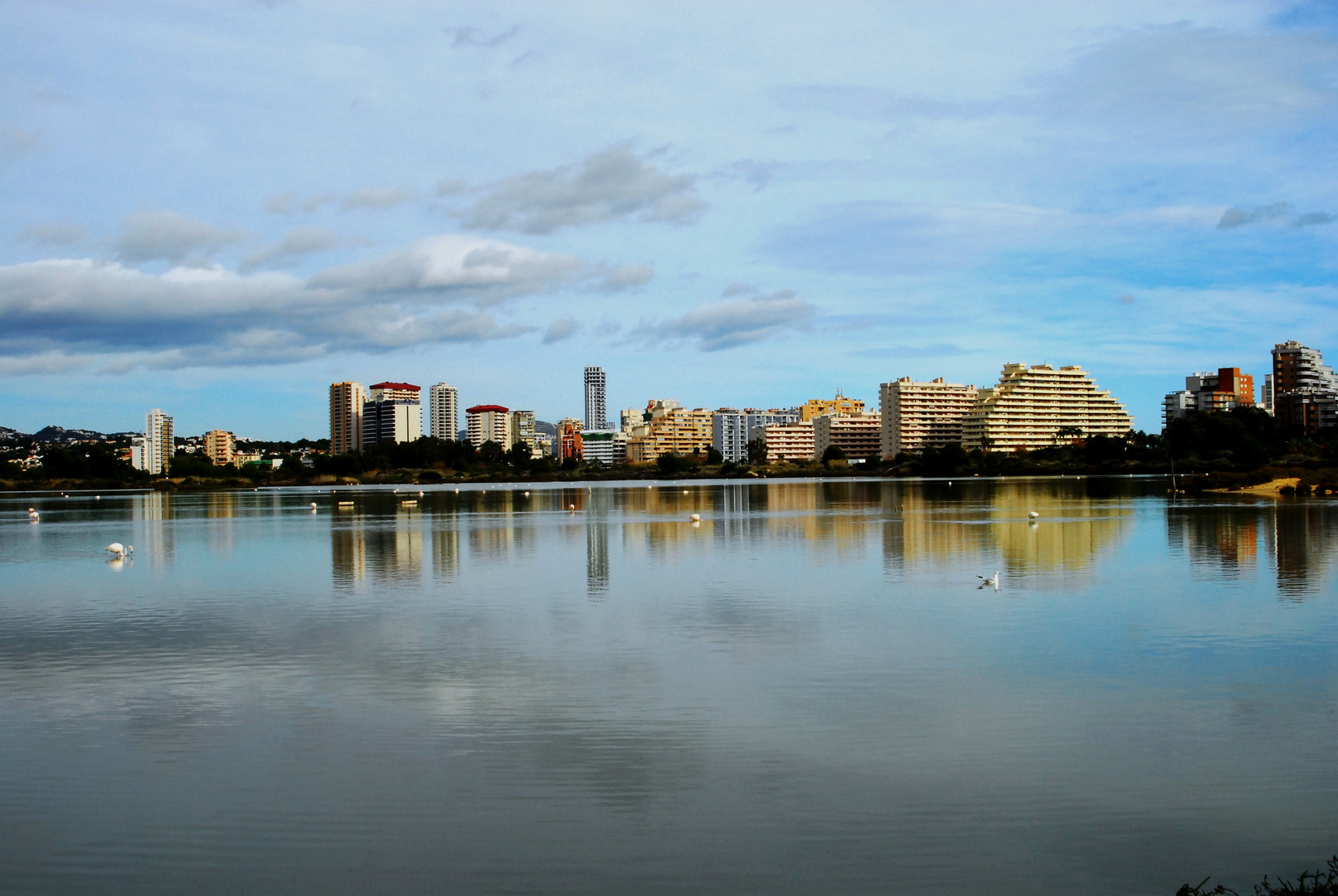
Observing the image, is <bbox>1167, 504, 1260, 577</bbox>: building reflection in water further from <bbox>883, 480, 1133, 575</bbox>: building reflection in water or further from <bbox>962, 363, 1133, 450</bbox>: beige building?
<bbox>962, 363, 1133, 450</bbox>: beige building

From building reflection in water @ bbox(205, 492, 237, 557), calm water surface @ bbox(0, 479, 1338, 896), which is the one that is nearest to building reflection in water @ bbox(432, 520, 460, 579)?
calm water surface @ bbox(0, 479, 1338, 896)

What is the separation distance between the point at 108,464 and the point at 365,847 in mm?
169202

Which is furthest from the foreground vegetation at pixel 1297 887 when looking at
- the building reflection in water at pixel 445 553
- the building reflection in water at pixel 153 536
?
the building reflection in water at pixel 153 536

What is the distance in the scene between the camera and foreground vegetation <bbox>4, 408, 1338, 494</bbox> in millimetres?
109000

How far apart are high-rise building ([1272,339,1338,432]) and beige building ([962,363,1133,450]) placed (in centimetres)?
2489

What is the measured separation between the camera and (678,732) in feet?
37.0

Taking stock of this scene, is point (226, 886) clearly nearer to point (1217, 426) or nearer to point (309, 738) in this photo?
point (309, 738)

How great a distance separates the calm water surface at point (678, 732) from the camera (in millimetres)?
7926

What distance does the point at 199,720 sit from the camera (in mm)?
12172

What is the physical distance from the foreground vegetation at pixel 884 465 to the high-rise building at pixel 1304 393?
72.8 feet

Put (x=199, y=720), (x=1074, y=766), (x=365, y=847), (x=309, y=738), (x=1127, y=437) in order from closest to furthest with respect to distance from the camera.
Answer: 1. (x=365, y=847)
2. (x=1074, y=766)
3. (x=309, y=738)
4. (x=199, y=720)
5. (x=1127, y=437)

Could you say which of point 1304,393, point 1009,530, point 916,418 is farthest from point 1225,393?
point 1009,530

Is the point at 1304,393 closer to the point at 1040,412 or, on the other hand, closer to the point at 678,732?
the point at 1040,412

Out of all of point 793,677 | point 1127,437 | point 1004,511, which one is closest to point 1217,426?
point 1127,437
